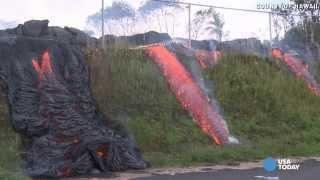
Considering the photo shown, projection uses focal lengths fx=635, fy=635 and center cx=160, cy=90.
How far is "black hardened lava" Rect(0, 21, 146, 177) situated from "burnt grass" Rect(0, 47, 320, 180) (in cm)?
47

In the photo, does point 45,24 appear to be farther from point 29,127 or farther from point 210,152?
point 210,152

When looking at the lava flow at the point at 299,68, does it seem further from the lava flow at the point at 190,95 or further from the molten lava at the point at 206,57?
the lava flow at the point at 190,95

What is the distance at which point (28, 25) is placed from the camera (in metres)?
16.5

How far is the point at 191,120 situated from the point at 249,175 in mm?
5554

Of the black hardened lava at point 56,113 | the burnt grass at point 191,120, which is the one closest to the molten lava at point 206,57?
the burnt grass at point 191,120

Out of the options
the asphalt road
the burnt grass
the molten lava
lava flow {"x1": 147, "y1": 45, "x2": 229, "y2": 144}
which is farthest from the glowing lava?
the molten lava

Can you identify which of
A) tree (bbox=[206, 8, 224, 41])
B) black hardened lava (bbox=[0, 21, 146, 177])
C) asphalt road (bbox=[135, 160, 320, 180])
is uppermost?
tree (bbox=[206, 8, 224, 41])

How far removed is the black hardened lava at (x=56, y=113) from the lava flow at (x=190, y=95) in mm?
3806

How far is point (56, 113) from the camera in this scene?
46.7 ft

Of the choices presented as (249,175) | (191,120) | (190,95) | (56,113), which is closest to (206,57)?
(190,95)

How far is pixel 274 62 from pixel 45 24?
9.82 m

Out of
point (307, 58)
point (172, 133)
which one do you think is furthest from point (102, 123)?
point (307, 58)

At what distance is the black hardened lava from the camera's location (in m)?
13.3

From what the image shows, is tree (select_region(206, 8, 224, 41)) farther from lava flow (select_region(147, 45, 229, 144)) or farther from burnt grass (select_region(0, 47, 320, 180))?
lava flow (select_region(147, 45, 229, 144))
